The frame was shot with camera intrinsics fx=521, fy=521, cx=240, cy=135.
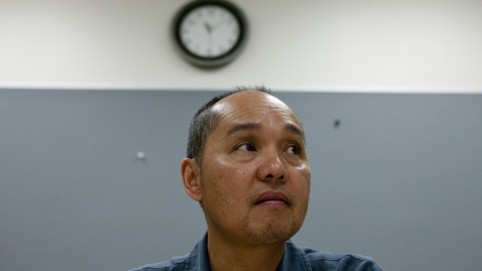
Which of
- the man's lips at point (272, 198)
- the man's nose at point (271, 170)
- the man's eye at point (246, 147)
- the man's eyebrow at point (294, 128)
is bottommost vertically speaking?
the man's lips at point (272, 198)

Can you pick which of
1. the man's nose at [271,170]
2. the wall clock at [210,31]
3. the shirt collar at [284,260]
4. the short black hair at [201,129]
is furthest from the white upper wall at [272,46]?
the man's nose at [271,170]

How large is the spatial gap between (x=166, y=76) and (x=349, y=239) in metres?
1.25

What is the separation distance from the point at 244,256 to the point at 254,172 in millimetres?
218

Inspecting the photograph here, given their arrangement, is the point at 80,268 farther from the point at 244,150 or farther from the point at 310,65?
the point at 244,150

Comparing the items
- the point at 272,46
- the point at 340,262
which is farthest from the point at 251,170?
the point at 272,46

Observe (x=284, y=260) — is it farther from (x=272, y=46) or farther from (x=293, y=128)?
(x=272, y=46)

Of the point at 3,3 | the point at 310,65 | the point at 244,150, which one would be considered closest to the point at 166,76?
the point at 310,65

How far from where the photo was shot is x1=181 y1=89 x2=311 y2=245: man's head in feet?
3.50

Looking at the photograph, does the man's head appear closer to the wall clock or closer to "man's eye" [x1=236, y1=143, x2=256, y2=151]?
"man's eye" [x1=236, y1=143, x2=256, y2=151]

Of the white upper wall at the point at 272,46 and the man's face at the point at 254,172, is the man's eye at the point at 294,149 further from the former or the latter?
the white upper wall at the point at 272,46

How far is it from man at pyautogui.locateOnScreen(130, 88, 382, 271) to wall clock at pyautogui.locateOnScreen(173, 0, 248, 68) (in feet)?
4.73

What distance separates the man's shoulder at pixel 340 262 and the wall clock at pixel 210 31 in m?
1.61

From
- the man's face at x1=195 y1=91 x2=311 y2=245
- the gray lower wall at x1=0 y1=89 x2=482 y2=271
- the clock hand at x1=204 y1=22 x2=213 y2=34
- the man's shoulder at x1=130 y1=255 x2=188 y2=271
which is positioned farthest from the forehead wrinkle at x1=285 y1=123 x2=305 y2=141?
the clock hand at x1=204 y1=22 x2=213 y2=34

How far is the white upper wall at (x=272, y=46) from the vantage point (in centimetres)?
273
